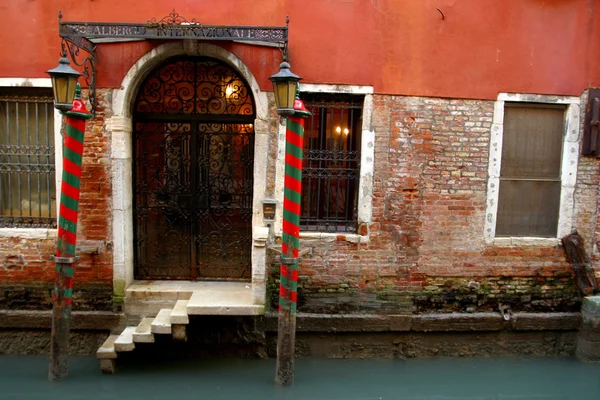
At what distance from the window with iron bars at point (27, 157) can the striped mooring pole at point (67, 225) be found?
1144 millimetres

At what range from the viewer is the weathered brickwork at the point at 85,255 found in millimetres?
4832

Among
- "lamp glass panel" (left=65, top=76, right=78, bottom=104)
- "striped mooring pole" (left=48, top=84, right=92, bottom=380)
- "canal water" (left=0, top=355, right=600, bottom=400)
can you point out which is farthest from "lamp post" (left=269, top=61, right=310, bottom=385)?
"striped mooring pole" (left=48, top=84, right=92, bottom=380)

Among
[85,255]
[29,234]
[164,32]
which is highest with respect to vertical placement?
[164,32]

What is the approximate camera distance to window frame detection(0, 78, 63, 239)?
15.5ft

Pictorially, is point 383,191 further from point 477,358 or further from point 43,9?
→ point 43,9

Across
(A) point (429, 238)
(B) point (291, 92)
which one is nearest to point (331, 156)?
(B) point (291, 92)

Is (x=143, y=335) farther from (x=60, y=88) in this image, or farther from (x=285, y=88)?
(x=285, y=88)

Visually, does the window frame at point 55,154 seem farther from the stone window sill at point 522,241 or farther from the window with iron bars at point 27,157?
the stone window sill at point 522,241

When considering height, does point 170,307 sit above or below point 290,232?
below

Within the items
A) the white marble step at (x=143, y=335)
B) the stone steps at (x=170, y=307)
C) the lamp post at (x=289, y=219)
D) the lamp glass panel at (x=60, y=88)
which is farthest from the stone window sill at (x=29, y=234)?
the lamp post at (x=289, y=219)

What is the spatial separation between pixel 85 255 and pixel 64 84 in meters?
2.06

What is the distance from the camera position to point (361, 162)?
4867 millimetres

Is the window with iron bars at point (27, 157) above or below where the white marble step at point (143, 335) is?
above

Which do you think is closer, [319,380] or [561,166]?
[319,380]
